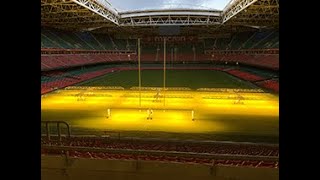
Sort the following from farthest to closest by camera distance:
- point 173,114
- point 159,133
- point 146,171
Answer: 1. point 173,114
2. point 159,133
3. point 146,171

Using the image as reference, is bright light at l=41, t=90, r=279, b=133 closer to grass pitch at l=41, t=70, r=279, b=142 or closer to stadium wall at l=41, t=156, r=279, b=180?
grass pitch at l=41, t=70, r=279, b=142

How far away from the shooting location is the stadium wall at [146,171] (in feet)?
16.3

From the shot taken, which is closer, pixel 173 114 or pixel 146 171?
pixel 146 171

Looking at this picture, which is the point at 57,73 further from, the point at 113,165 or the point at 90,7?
the point at 113,165

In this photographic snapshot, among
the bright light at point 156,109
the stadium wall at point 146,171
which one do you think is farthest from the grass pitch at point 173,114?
the stadium wall at point 146,171

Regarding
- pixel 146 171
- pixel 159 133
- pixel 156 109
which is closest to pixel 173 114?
pixel 156 109

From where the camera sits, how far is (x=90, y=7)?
41.1 meters

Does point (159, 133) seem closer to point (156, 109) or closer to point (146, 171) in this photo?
point (156, 109)

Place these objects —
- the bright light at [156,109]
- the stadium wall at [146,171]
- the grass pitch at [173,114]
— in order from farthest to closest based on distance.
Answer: the bright light at [156,109] < the grass pitch at [173,114] < the stadium wall at [146,171]

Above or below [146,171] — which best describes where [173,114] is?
below

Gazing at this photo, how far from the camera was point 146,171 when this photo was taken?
5.13m

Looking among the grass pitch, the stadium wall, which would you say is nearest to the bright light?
the grass pitch

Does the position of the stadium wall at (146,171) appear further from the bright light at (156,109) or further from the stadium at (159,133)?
the bright light at (156,109)
